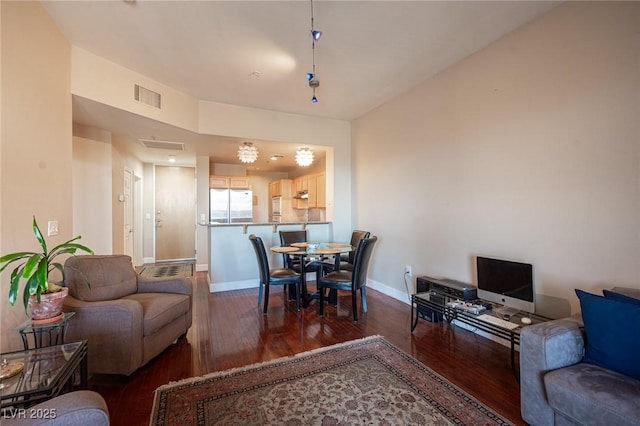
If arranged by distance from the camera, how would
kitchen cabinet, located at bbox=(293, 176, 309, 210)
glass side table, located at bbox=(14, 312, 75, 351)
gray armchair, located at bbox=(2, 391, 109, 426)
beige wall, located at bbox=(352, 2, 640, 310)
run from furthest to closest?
kitchen cabinet, located at bbox=(293, 176, 309, 210) < beige wall, located at bbox=(352, 2, 640, 310) < glass side table, located at bbox=(14, 312, 75, 351) < gray armchair, located at bbox=(2, 391, 109, 426)

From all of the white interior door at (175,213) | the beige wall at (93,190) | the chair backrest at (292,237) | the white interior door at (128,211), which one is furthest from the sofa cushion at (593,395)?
the white interior door at (175,213)

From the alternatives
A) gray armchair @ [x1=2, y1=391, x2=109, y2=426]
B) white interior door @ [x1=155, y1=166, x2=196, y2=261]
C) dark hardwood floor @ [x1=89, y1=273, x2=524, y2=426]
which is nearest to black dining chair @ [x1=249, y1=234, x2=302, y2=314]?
dark hardwood floor @ [x1=89, y1=273, x2=524, y2=426]

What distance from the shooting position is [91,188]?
13.4 feet

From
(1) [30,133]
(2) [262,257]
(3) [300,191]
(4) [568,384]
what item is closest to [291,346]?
(2) [262,257]

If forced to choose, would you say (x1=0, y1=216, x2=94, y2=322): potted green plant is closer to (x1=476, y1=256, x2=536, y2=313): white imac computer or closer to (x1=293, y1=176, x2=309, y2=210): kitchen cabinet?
(x1=476, y1=256, x2=536, y2=313): white imac computer

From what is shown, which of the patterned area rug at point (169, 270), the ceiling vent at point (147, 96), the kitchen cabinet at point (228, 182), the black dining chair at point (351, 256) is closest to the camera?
the ceiling vent at point (147, 96)

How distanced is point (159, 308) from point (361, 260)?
82.8 inches

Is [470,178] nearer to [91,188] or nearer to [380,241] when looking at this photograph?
[380,241]

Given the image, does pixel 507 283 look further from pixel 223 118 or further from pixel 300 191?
pixel 300 191

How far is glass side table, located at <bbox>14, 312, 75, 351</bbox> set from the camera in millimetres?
1659

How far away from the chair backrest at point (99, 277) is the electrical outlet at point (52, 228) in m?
0.28

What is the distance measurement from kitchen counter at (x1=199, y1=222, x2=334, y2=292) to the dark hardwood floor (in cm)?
62

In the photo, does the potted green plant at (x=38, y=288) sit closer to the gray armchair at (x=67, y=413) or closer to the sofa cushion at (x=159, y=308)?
the sofa cushion at (x=159, y=308)

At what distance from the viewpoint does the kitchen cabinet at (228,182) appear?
6.50m
